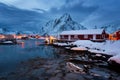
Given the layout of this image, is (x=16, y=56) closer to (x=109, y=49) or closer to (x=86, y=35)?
(x=109, y=49)

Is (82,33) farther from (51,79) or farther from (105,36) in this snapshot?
(51,79)

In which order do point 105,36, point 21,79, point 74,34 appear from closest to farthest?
point 21,79 < point 105,36 < point 74,34

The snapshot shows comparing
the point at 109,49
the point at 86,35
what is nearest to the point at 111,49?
the point at 109,49

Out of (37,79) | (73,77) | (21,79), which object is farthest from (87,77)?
(21,79)

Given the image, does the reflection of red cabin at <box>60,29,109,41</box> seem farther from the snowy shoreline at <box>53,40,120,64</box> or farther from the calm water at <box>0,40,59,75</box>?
the calm water at <box>0,40,59,75</box>

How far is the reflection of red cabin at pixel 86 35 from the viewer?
238 feet

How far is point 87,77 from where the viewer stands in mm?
16125

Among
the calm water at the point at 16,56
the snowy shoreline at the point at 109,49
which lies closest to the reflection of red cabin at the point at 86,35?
the snowy shoreline at the point at 109,49

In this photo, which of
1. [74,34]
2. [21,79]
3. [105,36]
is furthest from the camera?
[74,34]

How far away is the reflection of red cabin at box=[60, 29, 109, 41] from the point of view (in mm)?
72625

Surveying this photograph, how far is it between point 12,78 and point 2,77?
1188mm

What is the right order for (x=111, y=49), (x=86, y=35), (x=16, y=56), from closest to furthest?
(x=16, y=56), (x=111, y=49), (x=86, y=35)

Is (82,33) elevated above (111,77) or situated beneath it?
elevated above

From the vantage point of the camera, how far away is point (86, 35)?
Result: 76062 mm
